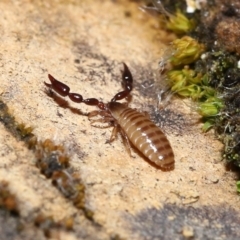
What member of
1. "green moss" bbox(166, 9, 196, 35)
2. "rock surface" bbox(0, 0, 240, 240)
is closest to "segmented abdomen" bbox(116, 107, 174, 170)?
"rock surface" bbox(0, 0, 240, 240)

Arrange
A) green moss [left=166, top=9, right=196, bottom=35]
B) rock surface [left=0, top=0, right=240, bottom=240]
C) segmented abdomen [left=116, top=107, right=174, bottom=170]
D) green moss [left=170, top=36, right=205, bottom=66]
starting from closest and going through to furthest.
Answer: rock surface [left=0, top=0, right=240, bottom=240] → segmented abdomen [left=116, top=107, right=174, bottom=170] → green moss [left=170, top=36, right=205, bottom=66] → green moss [left=166, top=9, right=196, bottom=35]

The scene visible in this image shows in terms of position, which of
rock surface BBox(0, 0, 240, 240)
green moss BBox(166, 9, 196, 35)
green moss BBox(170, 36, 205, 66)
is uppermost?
green moss BBox(166, 9, 196, 35)

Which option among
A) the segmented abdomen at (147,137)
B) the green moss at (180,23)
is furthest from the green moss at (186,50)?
the segmented abdomen at (147,137)

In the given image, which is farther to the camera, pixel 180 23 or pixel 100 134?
pixel 180 23

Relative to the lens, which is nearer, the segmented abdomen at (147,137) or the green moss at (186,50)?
the segmented abdomen at (147,137)

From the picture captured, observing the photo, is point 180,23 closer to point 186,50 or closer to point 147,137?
point 186,50

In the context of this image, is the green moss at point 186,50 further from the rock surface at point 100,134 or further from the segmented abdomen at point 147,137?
the segmented abdomen at point 147,137

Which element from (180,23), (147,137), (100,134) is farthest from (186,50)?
(100,134)

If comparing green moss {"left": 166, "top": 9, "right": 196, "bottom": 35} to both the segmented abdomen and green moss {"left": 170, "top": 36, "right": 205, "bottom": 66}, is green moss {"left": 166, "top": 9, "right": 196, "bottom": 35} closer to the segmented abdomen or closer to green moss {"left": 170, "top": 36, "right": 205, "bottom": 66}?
green moss {"left": 170, "top": 36, "right": 205, "bottom": 66}
